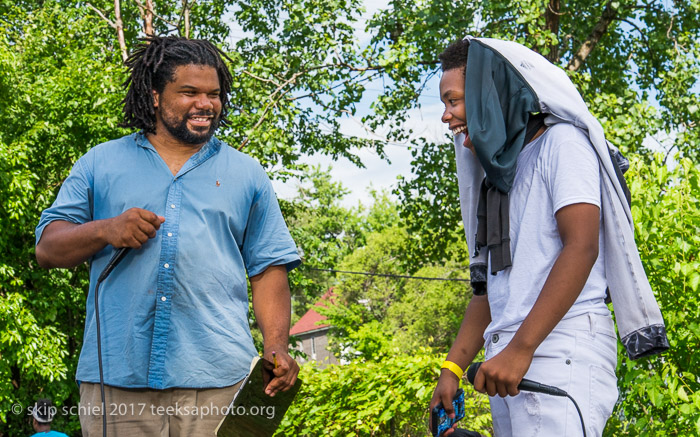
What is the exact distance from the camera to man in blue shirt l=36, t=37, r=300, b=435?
→ 243 cm

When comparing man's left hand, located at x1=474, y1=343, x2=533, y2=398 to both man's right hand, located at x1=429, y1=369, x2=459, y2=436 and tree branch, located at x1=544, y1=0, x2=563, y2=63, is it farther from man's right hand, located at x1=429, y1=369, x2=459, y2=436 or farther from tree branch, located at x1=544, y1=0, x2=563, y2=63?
tree branch, located at x1=544, y1=0, x2=563, y2=63

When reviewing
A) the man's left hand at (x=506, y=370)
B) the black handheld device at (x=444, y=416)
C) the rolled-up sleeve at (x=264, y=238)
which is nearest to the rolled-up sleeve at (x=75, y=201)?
the rolled-up sleeve at (x=264, y=238)

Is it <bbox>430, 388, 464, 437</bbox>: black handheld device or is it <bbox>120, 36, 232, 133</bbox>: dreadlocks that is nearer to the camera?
<bbox>430, 388, 464, 437</bbox>: black handheld device

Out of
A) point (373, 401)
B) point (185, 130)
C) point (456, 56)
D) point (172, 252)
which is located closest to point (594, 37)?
point (373, 401)

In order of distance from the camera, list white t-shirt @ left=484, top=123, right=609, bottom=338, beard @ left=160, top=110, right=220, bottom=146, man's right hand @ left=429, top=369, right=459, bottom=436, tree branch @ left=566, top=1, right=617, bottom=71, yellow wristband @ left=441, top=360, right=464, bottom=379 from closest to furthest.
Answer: white t-shirt @ left=484, top=123, right=609, bottom=338 → man's right hand @ left=429, top=369, right=459, bottom=436 → yellow wristband @ left=441, top=360, right=464, bottom=379 → beard @ left=160, top=110, right=220, bottom=146 → tree branch @ left=566, top=1, right=617, bottom=71

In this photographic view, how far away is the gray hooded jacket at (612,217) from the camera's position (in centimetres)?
206

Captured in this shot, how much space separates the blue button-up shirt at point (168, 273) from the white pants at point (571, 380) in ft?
3.29

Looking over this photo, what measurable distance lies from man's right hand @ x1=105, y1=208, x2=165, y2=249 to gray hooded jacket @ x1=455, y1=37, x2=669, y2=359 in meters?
1.06

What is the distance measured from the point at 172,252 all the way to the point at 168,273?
69mm

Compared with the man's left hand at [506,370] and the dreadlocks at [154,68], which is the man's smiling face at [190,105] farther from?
the man's left hand at [506,370]

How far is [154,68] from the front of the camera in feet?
9.05

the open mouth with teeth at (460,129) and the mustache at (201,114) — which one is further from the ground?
the mustache at (201,114)

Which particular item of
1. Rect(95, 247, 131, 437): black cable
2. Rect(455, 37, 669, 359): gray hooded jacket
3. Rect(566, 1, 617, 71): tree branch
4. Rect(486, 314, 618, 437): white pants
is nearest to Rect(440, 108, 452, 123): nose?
Rect(455, 37, 669, 359): gray hooded jacket

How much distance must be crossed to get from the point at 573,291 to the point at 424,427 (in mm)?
5565
